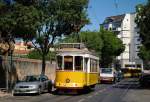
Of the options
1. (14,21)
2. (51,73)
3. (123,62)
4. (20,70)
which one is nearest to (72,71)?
(14,21)

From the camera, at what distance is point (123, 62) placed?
166m

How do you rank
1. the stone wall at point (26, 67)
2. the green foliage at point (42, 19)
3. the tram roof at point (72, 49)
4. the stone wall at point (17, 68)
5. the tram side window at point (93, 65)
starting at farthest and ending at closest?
the stone wall at point (26, 67) < the stone wall at point (17, 68) < the tram side window at point (93, 65) < the tram roof at point (72, 49) < the green foliage at point (42, 19)

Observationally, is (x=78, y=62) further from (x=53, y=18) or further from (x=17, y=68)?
(x=17, y=68)

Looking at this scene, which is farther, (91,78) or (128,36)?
(128,36)

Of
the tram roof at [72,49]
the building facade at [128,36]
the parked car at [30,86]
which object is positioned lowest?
the parked car at [30,86]

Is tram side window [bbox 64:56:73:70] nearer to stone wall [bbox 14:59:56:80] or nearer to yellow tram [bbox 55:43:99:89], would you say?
yellow tram [bbox 55:43:99:89]

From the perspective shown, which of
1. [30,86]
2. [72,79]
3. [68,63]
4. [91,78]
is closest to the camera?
[30,86]

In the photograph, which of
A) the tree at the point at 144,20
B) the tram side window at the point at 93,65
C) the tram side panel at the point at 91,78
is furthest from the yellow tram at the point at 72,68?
the tree at the point at 144,20

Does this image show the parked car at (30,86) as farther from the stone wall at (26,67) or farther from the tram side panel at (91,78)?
the stone wall at (26,67)

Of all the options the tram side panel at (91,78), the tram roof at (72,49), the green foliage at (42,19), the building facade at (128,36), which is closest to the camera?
the green foliage at (42,19)

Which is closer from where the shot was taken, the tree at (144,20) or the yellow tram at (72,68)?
the yellow tram at (72,68)

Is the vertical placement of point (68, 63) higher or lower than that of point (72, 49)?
lower

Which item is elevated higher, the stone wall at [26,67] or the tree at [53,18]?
the tree at [53,18]

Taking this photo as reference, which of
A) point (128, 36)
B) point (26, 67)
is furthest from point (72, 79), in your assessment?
point (128, 36)
